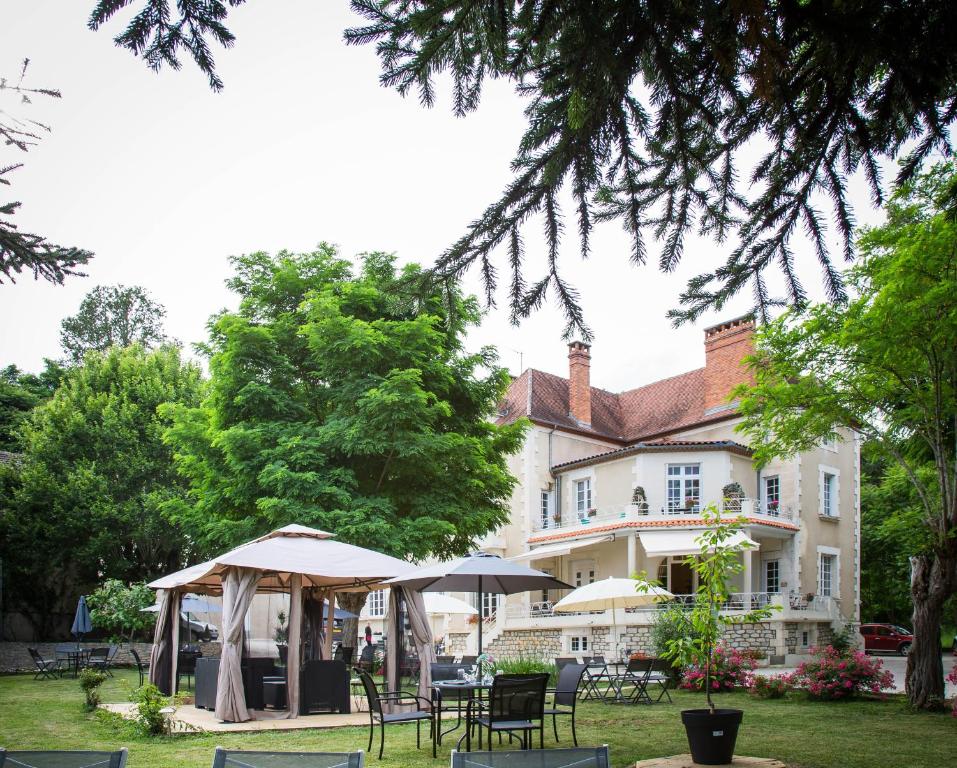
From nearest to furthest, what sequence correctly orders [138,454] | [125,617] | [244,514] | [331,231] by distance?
1. [244,514]
2. [331,231]
3. [125,617]
4. [138,454]

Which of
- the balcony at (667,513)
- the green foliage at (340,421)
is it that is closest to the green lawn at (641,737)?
the green foliage at (340,421)

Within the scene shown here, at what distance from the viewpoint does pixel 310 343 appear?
19953mm

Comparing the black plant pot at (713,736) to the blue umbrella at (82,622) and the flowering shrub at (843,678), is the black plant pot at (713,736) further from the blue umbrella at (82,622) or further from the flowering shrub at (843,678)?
the blue umbrella at (82,622)

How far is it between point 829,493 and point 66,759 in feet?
106

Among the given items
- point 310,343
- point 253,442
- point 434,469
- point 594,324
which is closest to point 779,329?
point 434,469

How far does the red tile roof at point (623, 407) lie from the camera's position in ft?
115

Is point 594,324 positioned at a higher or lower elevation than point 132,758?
higher

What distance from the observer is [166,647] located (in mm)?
17109

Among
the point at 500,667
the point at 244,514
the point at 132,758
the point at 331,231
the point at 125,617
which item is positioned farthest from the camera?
the point at 125,617

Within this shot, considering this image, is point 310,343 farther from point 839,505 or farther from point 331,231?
point 839,505

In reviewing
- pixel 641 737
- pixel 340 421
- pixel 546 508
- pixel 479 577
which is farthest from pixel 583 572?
pixel 641 737

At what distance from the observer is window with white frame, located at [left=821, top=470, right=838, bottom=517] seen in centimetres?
3206

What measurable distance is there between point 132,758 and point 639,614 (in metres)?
19.0

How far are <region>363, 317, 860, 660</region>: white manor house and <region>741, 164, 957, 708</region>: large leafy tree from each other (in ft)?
34.4
